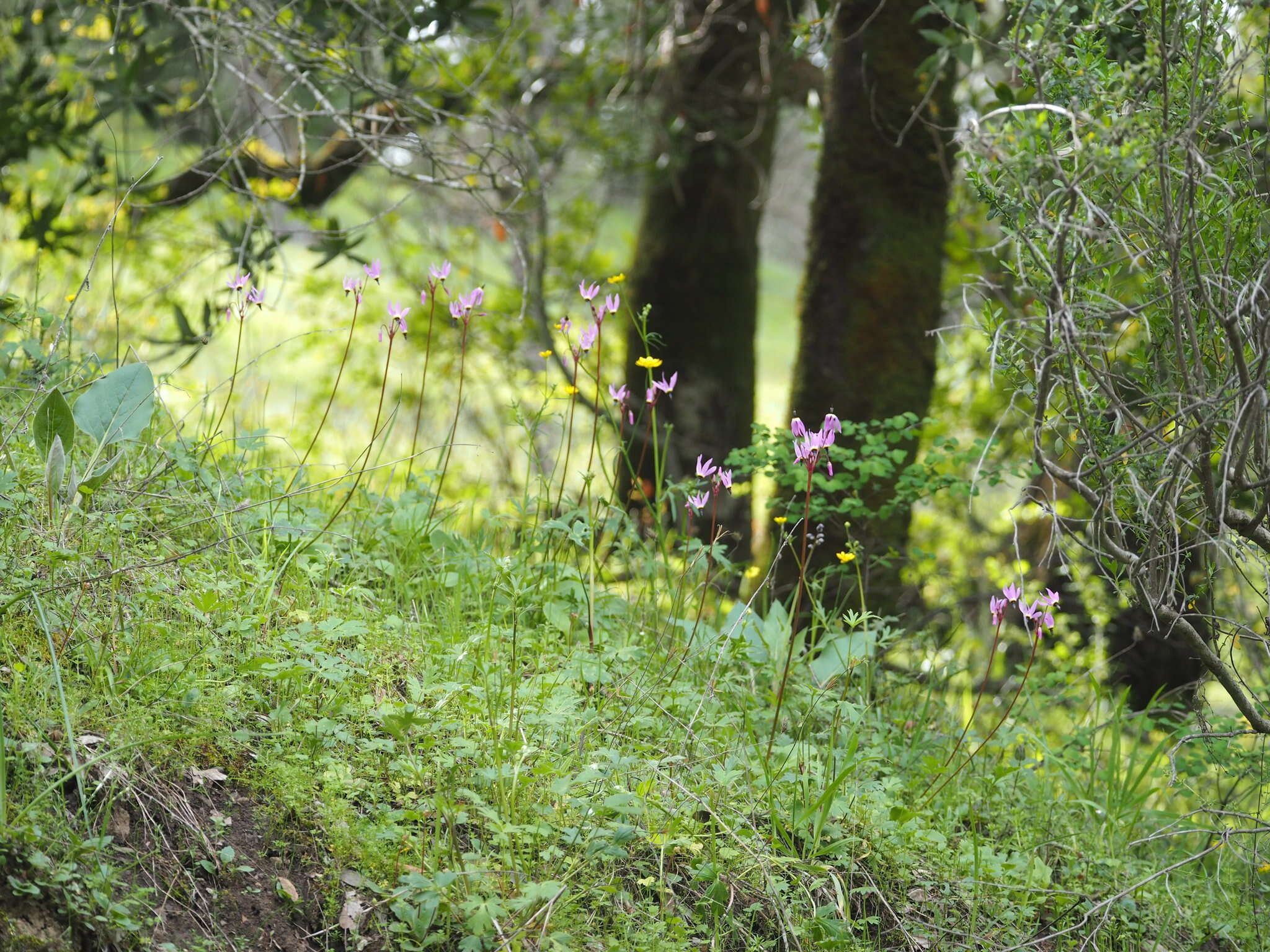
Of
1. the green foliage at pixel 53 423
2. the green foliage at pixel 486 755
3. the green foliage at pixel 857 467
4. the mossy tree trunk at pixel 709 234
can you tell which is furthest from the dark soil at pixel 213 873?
the mossy tree trunk at pixel 709 234

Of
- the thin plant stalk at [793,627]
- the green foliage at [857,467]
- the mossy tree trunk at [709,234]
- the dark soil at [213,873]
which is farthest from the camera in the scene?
the mossy tree trunk at [709,234]

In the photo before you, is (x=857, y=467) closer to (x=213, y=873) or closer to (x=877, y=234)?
(x=877, y=234)

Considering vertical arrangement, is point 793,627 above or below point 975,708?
above

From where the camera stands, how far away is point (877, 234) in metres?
4.66

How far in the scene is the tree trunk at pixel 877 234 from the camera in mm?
4594

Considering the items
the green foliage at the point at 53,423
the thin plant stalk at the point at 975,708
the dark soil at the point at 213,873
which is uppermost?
the green foliage at the point at 53,423

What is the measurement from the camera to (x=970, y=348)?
6.64 metres

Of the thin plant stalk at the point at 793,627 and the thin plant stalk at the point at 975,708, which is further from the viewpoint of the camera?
the thin plant stalk at the point at 975,708

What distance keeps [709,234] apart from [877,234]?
1.74m

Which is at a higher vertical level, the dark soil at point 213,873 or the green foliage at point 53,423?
the green foliage at point 53,423

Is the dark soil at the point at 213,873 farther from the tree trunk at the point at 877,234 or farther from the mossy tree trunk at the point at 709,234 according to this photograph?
the mossy tree trunk at the point at 709,234

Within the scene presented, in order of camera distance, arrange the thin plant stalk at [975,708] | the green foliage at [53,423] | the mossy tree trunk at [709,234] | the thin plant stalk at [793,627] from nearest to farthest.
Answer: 1. the thin plant stalk at [793,627]
2. the thin plant stalk at [975,708]
3. the green foliage at [53,423]
4. the mossy tree trunk at [709,234]

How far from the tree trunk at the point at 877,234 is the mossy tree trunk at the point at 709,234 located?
3.97 feet

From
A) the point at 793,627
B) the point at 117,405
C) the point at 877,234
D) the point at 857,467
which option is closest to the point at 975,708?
the point at 793,627
